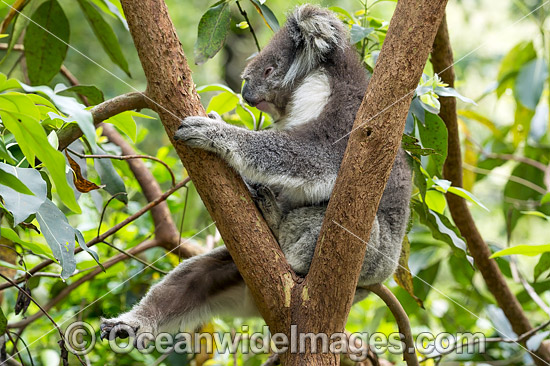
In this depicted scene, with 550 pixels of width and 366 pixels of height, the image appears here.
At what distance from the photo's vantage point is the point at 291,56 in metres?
3.04

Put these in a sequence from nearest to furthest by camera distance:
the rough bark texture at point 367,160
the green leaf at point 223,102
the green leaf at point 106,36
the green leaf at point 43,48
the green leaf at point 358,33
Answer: the rough bark texture at point 367,160, the green leaf at point 358,33, the green leaf at point 223,102, the green leaf at point 43,48, the green leaf at point 106,36

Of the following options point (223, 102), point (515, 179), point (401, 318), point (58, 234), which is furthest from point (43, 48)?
point (515, 179)

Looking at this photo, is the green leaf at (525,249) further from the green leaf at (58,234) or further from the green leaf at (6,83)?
the green leaf at (6,83)

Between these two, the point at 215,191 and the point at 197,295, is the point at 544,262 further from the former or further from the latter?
the point at 215,191

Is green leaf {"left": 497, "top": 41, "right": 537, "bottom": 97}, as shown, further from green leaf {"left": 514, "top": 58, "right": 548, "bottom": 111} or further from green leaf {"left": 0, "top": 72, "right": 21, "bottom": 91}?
green leaf {"left": 0, "top": 72, "right": 21, "bottom": 91}

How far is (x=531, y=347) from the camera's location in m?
2.88

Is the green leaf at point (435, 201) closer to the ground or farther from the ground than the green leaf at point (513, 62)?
closer to the ground

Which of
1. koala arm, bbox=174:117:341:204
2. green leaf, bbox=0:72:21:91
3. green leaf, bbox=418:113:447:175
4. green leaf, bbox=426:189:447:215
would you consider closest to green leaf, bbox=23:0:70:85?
koala arm, bbox=174:117:341:204

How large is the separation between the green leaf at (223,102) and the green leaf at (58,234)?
1292 mm

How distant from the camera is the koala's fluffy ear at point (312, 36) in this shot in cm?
283

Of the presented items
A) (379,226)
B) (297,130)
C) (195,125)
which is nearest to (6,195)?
(195,125)

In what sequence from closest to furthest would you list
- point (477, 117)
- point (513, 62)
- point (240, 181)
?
1. point (240, 181)
2. point (477, 117)
3. point (513, 62)

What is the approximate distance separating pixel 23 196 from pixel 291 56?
1751 mm

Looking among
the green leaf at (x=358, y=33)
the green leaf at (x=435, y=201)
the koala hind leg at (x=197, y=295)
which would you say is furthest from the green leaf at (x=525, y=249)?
the koala hind leg at (x=197, y=295)
